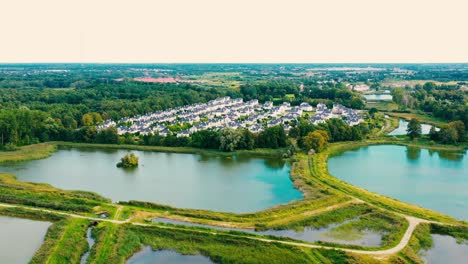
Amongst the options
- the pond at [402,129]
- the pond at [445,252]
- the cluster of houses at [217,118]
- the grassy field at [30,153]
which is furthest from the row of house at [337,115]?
the grassy field at [30,153]

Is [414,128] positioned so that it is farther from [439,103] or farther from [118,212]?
[118,212]

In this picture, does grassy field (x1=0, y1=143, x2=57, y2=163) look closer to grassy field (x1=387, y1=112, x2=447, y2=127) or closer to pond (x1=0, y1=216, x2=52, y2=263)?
pond (x1=0, y1=216, x2=52, y2=263)

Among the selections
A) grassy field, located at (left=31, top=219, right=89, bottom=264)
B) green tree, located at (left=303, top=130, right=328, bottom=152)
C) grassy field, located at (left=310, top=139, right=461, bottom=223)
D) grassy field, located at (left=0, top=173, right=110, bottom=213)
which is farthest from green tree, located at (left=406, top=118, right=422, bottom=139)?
grassy field, located at (left=31, top=219, right=89, bottom=264)

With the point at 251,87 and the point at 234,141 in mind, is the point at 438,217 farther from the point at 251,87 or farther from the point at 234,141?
the point at 251,87

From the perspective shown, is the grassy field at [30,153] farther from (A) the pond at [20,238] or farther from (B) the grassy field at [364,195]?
(B) the grassy field at [364,195]

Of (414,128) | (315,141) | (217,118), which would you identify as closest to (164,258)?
(315,141)

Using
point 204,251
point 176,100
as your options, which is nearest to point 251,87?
point 176,100
